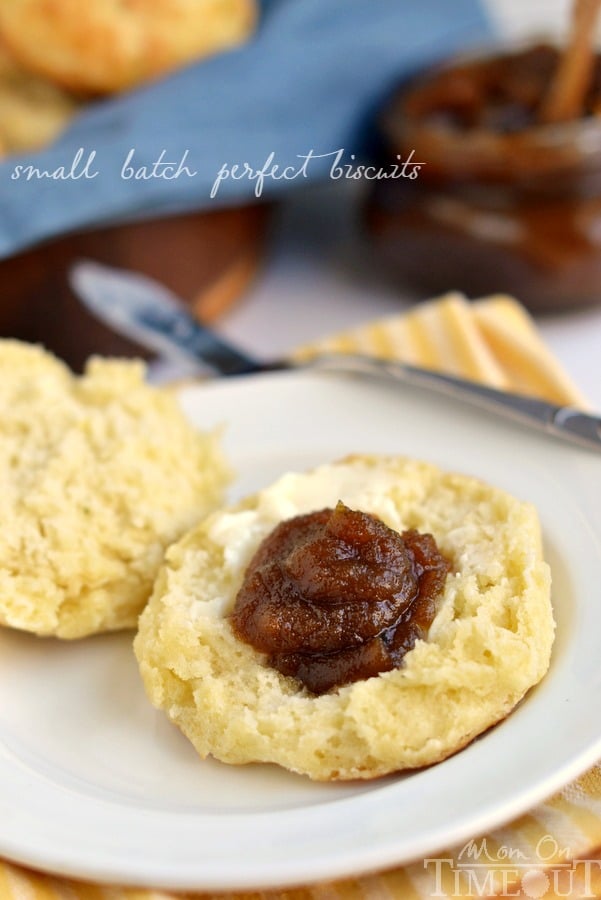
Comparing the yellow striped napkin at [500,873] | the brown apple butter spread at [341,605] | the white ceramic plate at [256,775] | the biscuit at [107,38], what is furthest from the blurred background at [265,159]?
the yellow striped napkin at [500,873]

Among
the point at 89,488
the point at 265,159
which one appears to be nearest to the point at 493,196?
the point at 265,159

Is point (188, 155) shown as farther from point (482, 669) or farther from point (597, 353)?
point (482, 669)

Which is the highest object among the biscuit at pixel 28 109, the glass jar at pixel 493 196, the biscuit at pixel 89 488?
the biscuit at pixel 28 109

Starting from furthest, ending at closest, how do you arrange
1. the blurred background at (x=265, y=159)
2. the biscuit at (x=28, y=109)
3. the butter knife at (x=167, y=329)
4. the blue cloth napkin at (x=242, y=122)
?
the biscuit at (x=28, y=109) → the blurred background at (x=265, y=159) → the blue cloth napkin at (x=242, y=122) → the butter knife at (x=167, y=329)

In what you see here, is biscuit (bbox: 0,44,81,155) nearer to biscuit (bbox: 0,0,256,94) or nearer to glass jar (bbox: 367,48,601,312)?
biscuit (bbox: 0,0,256,94)

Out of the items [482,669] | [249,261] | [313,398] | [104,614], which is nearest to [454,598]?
[482,669]

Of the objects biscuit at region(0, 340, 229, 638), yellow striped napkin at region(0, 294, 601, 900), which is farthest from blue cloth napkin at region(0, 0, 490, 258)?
yellow striped napkin at region(0, 294, 601, 900)

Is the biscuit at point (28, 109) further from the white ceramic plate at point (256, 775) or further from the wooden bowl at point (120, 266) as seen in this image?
the white ceramic plate at point (256, 775)
